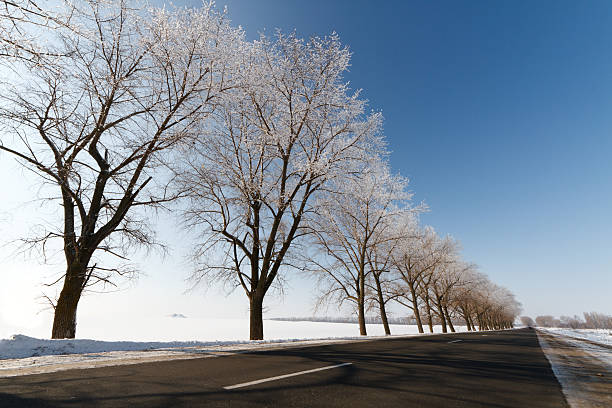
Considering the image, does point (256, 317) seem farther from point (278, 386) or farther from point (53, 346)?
point (278, 386)

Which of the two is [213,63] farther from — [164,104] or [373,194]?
[373,194]

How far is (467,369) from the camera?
19.0ft

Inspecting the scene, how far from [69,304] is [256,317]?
7.40m

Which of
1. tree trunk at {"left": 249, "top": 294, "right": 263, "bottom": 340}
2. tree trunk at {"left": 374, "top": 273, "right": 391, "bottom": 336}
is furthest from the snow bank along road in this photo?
tree trunk at {"left": 374, "top": 273, "right": 391, "bottom": 336}

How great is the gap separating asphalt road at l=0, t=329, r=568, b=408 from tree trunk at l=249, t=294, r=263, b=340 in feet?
29.7

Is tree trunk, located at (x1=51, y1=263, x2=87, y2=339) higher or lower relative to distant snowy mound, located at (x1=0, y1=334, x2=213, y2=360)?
higher

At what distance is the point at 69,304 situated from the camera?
10070mm

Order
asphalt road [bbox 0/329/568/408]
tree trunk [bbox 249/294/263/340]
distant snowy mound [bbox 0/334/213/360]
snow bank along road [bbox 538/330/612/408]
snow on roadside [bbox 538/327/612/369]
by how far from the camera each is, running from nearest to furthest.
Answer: asphalt road [bbox 0/329/568/408] → snow bank along road [bbox 538/330/612/408] → distant snowy mound [bbox 0/334/213/360] → snow on roadside [bbox 538/327/612/369] → tree trunk [bbox 249/294/263/340]

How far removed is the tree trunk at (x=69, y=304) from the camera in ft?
32.2

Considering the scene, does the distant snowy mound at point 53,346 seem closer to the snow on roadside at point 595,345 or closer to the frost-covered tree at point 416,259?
the snow on roadside at point 595,345

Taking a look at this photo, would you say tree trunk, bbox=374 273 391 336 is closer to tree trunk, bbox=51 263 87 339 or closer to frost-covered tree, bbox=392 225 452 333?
frost-covered tree, bbox=392 225 452 333

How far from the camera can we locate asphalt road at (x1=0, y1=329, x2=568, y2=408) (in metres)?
3.16

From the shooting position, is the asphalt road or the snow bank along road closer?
the asphalt road

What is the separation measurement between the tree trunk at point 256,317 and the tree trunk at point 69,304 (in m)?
6.91
